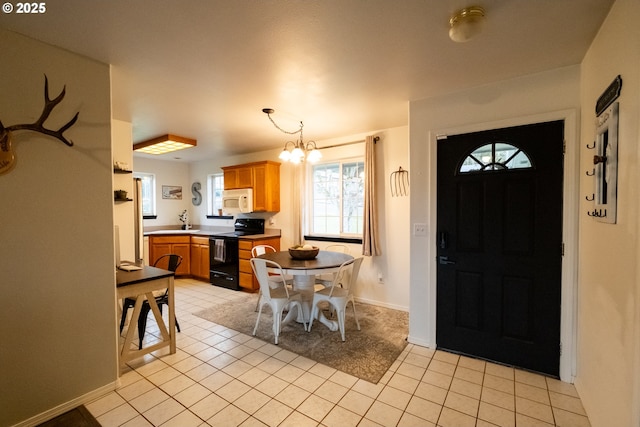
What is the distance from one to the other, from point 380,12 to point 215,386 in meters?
2.82

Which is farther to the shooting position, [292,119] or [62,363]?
[292,119]

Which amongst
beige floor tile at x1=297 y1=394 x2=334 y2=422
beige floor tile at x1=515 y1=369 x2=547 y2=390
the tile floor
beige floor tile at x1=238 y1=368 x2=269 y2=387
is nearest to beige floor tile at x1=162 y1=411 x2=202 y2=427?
the tile floor

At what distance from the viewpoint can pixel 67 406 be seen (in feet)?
6.32

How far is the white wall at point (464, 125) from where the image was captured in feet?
7.18

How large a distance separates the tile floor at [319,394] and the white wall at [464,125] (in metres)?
0.45

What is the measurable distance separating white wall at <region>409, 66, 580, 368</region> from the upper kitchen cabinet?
2810mm

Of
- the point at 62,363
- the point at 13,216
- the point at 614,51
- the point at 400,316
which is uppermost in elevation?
the point at 614,51

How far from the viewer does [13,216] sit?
1745 mm

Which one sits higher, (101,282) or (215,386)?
(101,282)

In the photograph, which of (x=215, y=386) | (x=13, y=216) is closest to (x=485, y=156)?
(x=215, y=386)

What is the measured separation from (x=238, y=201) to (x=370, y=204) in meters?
2.62

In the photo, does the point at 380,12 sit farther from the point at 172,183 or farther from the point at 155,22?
the point at 172,183

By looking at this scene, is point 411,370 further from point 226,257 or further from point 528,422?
point 226,257

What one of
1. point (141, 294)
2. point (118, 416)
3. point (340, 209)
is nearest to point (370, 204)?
point (340, 209)
